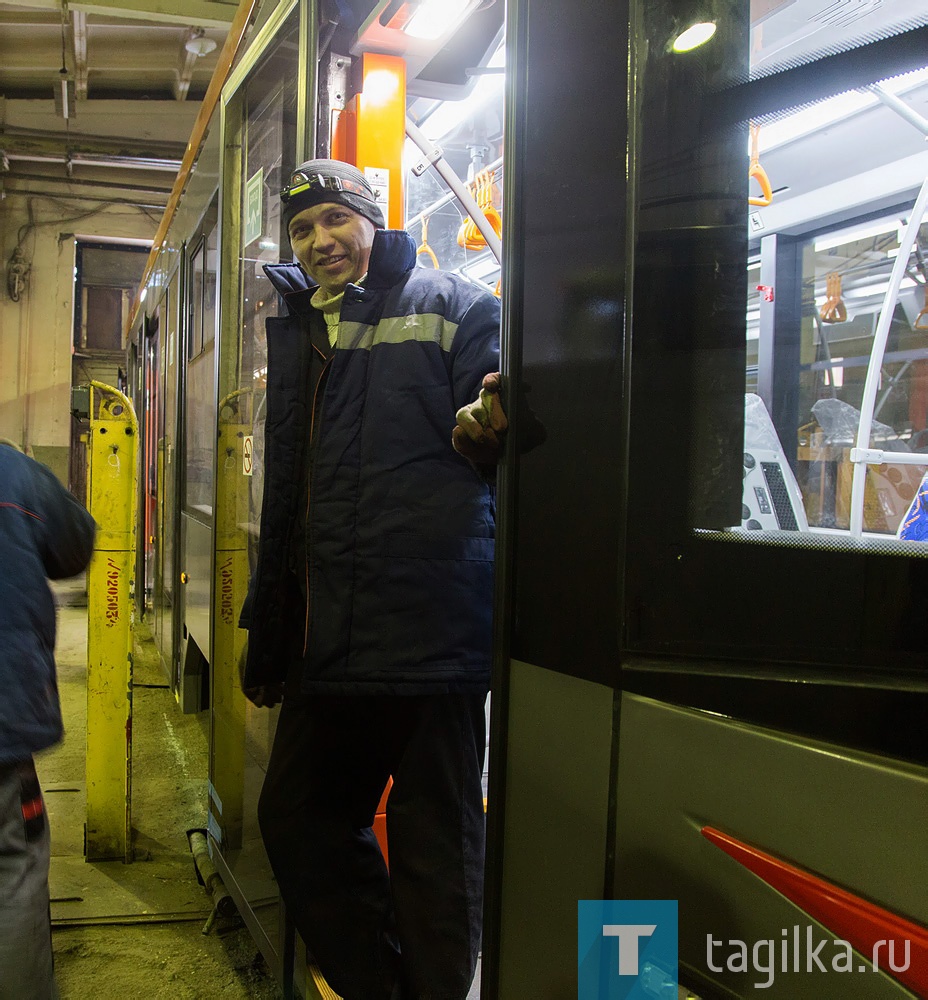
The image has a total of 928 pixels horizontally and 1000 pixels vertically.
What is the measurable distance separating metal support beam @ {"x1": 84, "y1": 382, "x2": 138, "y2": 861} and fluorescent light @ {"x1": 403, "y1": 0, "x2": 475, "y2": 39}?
162 cm

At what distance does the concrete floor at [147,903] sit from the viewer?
237 centimetres

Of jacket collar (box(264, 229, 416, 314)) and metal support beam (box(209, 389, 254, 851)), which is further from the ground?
jacket collar (box(264, 229, 416, 314))

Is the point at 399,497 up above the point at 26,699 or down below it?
above

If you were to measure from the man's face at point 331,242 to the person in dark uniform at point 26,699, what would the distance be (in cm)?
65

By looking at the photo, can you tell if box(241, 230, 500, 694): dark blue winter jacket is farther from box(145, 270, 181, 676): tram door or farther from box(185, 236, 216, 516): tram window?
box(145, 270, 181, 676): tram door

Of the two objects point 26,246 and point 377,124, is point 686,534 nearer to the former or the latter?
point 377,124

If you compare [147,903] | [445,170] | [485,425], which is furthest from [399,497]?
[147,903]

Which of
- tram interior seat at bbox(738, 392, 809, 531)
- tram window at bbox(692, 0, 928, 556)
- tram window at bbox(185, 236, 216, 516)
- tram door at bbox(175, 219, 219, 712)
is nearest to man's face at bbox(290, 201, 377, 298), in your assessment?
tram window at bbox(692, 0, 928, 556)

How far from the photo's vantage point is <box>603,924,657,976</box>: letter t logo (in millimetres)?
880

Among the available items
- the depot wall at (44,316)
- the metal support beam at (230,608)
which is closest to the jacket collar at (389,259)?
the metal support beam at (230,608)

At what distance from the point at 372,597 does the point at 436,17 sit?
55.5 inches

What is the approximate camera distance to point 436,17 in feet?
6.64

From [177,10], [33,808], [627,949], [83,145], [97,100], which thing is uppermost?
[97,100]

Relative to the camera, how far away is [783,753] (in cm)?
74
